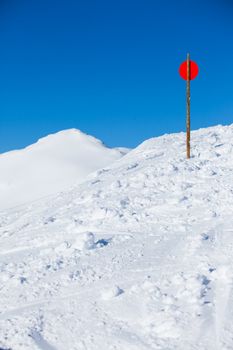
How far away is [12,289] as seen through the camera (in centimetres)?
639

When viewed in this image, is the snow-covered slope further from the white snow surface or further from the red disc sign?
the white snow surface

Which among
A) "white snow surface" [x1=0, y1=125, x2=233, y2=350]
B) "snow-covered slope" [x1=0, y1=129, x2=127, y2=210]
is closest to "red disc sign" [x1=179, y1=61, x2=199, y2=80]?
"white snow surface" [x1=0, y1=125, x2=233, y2=350]

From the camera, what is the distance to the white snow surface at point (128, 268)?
506 cm

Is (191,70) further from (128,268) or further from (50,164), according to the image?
(50,164)

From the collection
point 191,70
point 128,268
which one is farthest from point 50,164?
point 128,268

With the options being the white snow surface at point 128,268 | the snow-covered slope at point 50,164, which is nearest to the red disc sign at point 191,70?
the white snow surface at point 128,268

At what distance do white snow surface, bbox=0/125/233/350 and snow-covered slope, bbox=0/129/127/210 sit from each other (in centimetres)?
1778

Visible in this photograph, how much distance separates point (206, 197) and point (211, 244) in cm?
234

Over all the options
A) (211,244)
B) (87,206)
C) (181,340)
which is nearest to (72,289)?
(181,340)

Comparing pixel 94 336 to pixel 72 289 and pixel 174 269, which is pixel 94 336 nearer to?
pixel 72 289

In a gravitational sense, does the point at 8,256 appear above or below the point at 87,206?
below

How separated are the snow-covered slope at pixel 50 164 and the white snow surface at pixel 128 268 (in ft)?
58.3

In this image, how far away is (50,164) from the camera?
3406 cm

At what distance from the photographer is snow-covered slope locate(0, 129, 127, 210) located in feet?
97.8
